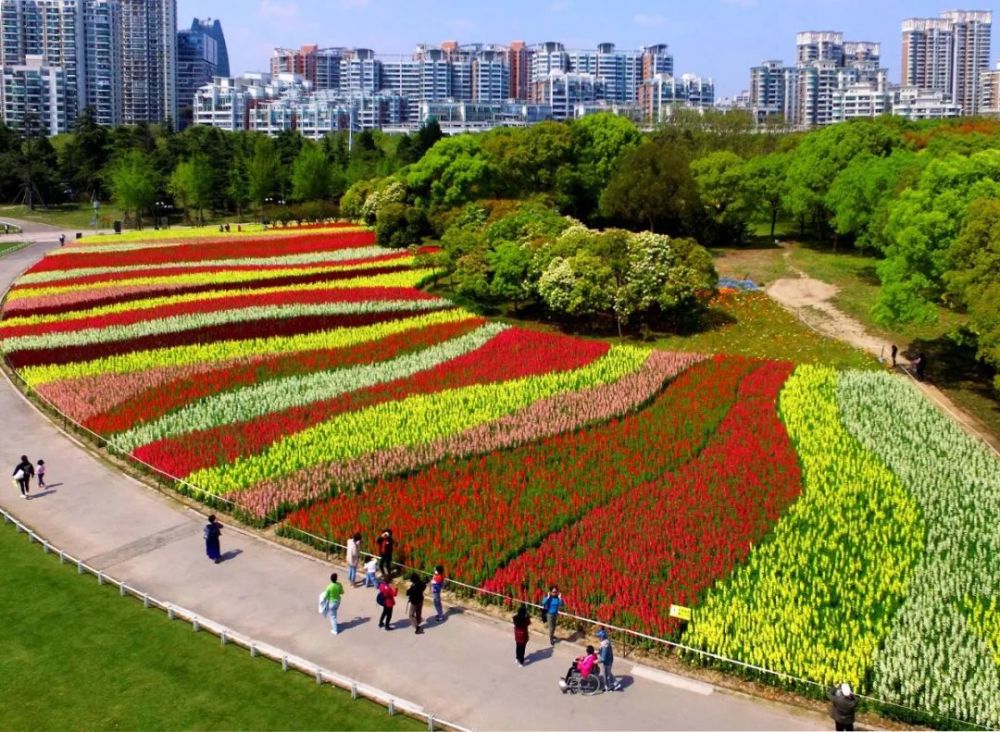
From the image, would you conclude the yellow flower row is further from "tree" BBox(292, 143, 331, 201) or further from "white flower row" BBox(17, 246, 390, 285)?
"tree" BBox(292, 143, 331, 201)

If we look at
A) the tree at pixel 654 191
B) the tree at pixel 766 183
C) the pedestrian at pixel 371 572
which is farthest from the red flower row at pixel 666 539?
the tree at pixel 766 183

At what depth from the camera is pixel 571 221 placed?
42438mm

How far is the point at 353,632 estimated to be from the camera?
1430 centimetres

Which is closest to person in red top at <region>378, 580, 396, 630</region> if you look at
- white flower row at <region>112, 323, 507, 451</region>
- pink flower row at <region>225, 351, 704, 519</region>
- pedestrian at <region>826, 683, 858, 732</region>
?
pink flower row at <region>225, 351, 704, 519</region>

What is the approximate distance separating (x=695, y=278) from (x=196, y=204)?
5061cm

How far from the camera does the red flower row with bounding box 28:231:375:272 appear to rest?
155 feet

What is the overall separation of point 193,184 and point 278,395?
53.1 m

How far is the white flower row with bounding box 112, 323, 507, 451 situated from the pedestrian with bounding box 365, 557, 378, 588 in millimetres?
8512

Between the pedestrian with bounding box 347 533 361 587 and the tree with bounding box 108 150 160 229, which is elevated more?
the tree with bounding box 108 150 160 229

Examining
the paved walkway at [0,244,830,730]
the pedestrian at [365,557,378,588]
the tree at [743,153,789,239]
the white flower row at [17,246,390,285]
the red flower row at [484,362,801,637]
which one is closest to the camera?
the paved walkway at [0,244,830,730]

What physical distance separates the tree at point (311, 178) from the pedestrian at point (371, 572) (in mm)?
62347

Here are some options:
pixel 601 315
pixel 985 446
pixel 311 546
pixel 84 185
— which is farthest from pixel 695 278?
pixel 84 185

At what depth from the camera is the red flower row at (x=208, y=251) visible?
155 ft

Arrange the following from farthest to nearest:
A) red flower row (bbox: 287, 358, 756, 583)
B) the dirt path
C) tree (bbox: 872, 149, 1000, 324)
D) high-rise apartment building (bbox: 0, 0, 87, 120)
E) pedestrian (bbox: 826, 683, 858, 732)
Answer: high-rise apartment building (bbox: 0, 0, 87, 120) → tree (bbox: 872, 149, 1000, 324) → the dirt path → red flower row (bbox: 287, 358, 756, 583) → pedestrian (bbox: 826, 683, 858, 732)
